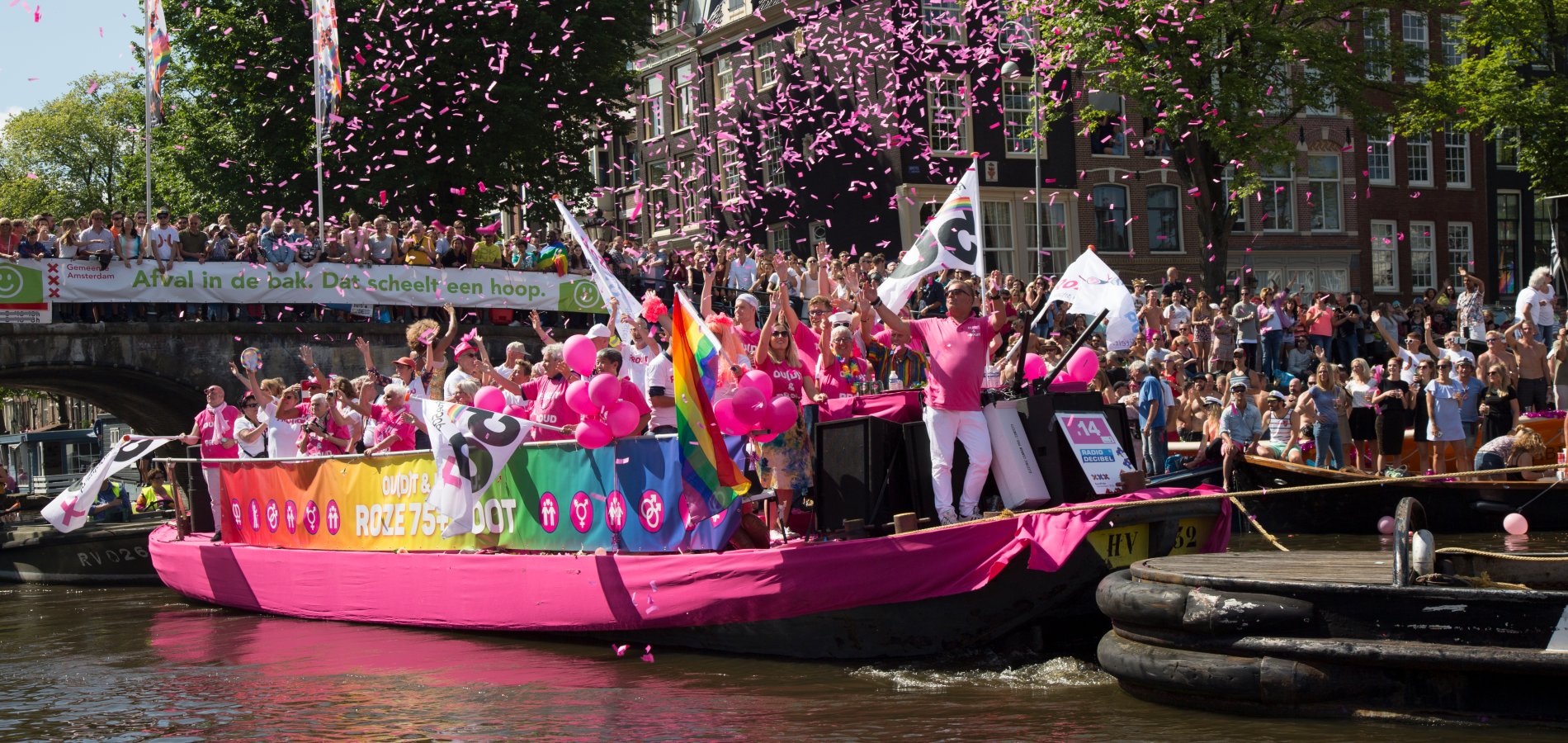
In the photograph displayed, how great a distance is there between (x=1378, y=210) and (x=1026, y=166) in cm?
1140

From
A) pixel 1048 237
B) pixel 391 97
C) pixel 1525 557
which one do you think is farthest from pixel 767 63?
pixel 1525 557

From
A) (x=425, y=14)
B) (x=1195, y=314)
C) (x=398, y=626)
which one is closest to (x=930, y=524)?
(x=398, y=626)

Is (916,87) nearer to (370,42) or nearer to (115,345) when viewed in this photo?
(370,42)

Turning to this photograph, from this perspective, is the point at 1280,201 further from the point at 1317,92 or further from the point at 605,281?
the point at 605,281

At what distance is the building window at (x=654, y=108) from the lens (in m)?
44.8

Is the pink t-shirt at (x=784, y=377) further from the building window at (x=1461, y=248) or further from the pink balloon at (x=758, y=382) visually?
the building window at (x=1461, y=248)

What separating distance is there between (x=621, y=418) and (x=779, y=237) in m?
31.2

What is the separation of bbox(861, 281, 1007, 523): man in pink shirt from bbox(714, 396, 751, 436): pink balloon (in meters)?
1.05

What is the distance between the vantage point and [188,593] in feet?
52.1

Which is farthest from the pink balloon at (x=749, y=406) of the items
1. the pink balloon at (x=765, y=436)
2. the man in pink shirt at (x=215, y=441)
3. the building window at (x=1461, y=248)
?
the building window at (x=1461, y=248)

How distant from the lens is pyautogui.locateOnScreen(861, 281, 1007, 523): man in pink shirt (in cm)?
945

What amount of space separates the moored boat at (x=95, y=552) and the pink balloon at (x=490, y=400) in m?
8.84

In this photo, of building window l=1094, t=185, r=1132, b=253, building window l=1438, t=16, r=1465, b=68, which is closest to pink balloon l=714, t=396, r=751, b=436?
building window l=1094, t=185, r=1132, b=253

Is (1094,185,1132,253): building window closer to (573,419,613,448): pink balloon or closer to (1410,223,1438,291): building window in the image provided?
(1410,223,1438,291): building window
